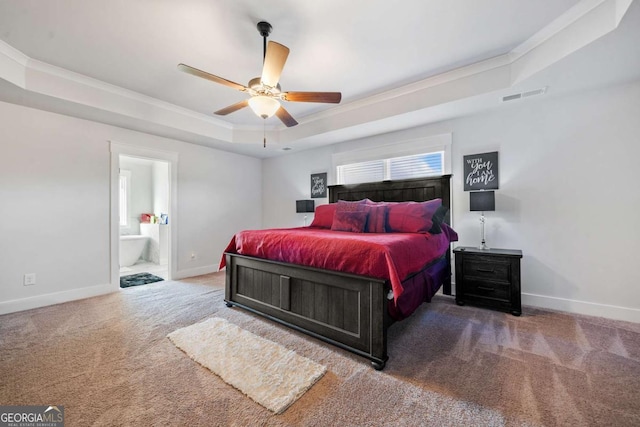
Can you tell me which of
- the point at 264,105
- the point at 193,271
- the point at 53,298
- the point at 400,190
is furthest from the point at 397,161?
the point at 53,298

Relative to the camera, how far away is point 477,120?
11.3 ft

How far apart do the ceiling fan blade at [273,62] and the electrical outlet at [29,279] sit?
3705 millimetres

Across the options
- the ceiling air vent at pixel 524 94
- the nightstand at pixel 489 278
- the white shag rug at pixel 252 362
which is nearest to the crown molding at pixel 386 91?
the ceiling air vent at pixel 524 94

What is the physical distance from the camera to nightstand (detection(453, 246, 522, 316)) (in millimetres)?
2842

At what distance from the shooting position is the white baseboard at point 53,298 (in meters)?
2.97

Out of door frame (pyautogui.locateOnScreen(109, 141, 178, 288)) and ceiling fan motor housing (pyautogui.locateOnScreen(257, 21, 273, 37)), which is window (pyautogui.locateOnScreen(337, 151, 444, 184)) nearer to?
ceiling fan motor housing (pyautogui.locateOnScreen(257, 21, 273, 37))

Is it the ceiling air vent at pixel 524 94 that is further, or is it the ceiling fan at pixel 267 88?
the ceiling air vent at pixel 524 94

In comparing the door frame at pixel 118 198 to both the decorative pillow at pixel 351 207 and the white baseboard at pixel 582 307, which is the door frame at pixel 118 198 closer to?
the decorative pillow at pixel 351 207

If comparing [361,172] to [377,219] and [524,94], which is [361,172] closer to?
[377,219]

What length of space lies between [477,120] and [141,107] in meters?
4.61

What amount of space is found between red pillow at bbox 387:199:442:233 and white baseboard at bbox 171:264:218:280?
367 centimetres

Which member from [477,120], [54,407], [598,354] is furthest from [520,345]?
[54,407]

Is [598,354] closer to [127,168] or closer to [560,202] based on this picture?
[560,202]

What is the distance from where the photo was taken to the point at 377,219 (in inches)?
129
